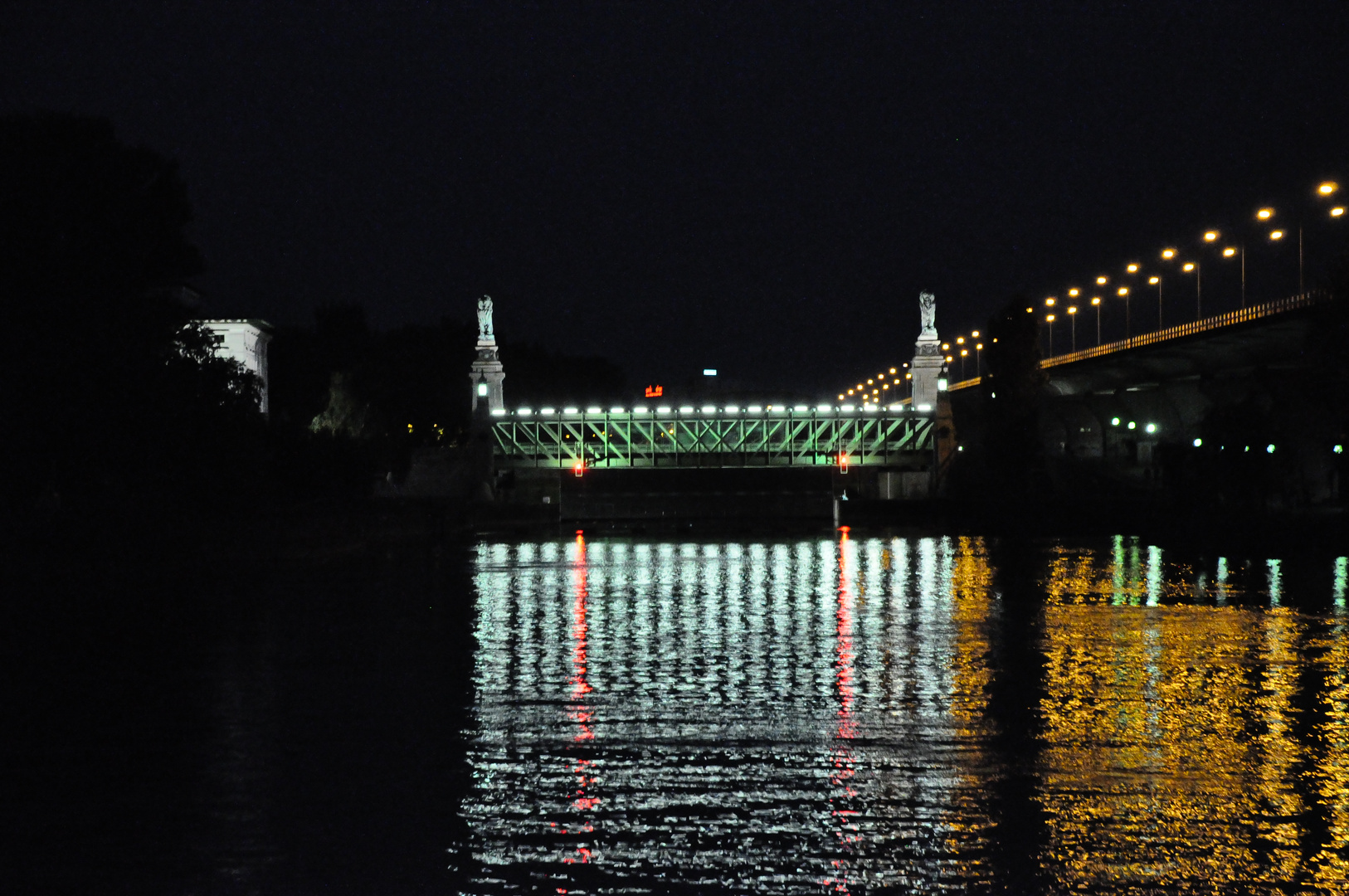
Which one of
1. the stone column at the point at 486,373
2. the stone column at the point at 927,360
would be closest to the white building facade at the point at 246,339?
the stone column at the point at 486,373

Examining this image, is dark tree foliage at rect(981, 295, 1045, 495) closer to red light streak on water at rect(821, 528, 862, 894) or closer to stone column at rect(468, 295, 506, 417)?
stone column at rect(468, 295, 506, 417)

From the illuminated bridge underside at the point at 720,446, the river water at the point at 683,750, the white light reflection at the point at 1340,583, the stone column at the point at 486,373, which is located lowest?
the river water at the point at 683,750

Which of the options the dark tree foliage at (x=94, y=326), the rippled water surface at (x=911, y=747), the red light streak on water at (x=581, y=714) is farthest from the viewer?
the dark tree foliage at (x=94, y=326)

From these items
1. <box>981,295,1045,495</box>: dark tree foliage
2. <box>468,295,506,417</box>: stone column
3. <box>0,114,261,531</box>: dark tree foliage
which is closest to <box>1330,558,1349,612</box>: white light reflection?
<box>0,114,261,531</box>: dark tree foliage

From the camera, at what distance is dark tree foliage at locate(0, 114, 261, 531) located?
39344mm

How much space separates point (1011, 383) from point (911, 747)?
8534 cm

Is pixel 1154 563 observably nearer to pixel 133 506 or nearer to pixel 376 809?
pixel 133 506

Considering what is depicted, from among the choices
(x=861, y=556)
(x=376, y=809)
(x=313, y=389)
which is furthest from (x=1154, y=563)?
(x=313, y=389)

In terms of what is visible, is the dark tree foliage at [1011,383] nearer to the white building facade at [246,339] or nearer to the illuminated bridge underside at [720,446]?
the illuminated bridge underside at [720,446]

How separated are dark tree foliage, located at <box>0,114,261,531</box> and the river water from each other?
10044 mm

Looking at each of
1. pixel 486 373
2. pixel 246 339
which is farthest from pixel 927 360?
pixel 246 339

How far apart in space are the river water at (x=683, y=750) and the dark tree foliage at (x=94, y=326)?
10.0 meters

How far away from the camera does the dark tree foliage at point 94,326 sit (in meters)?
39.3

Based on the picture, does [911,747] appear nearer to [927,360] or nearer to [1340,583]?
[1340,583]
